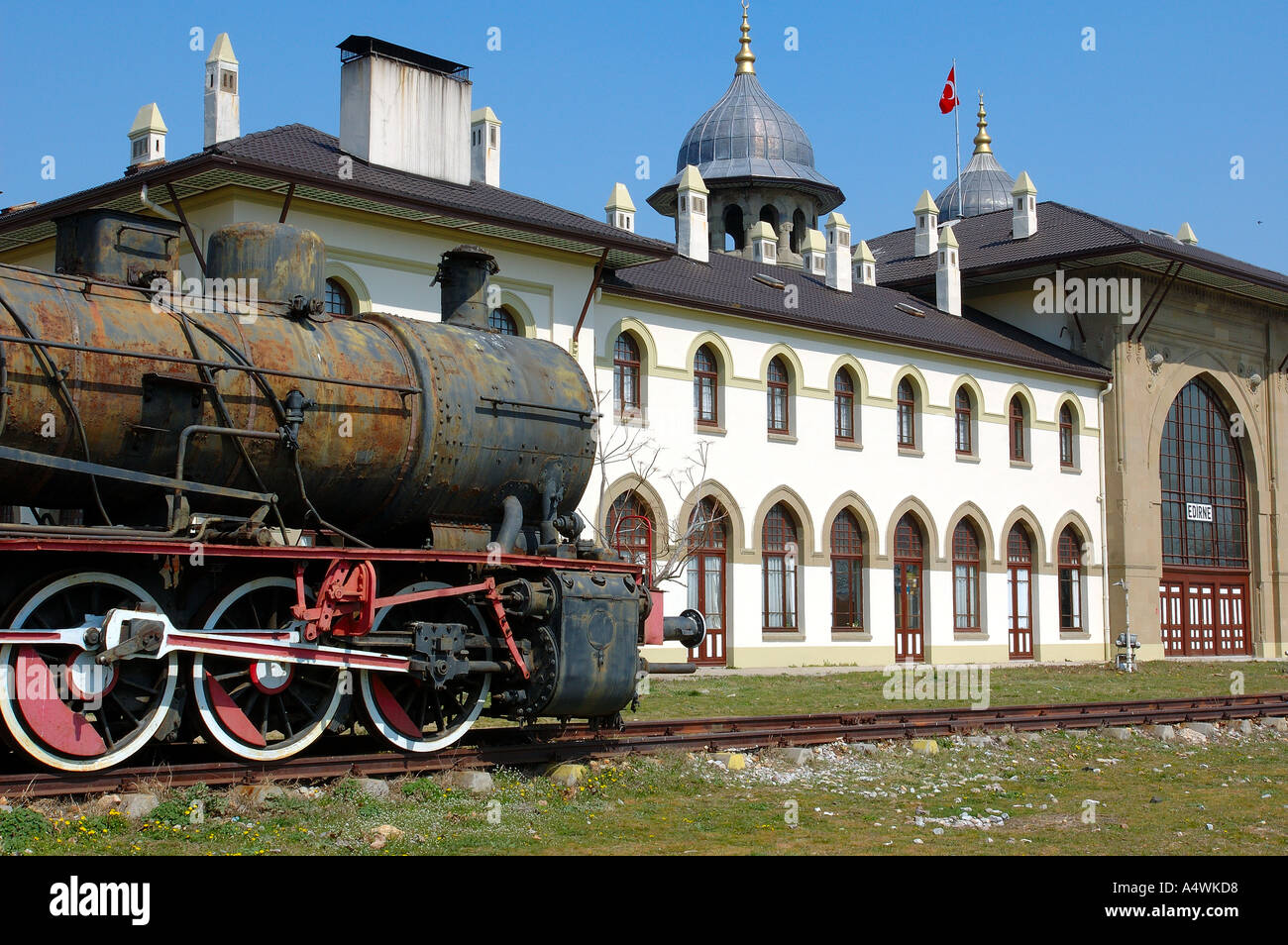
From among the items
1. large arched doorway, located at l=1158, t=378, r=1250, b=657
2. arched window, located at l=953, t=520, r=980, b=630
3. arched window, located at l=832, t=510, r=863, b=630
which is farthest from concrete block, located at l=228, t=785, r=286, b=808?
large arched doorway, located at l=1158, t=378, r=1250, b=657

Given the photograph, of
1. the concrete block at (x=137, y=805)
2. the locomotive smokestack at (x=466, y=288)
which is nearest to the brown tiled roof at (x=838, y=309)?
the locomotive smokestack at (x=466, y=288)

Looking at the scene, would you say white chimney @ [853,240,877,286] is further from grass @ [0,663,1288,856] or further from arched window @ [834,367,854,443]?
grass @ [0,663,1288,856]

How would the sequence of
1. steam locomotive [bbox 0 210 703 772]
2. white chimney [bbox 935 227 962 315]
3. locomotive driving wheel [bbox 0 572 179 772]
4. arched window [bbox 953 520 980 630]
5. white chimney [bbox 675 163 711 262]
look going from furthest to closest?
1. white chimney [bbox 935 227 962 315]
2. arched window [bbox 953 520 980 630]
3. white chimney [bbox 675 163 711 262]
4. steam locomotive [bbox 0 210 703 772]
5. locomotive driving wheel [bbox 0 572 179 772]

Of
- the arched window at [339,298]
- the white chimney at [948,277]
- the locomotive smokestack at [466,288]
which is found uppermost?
the white chimney at [948,277]

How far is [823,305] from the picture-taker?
36.3m

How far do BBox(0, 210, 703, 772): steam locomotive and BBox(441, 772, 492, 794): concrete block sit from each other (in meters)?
0.55

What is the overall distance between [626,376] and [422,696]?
→ 774 inches

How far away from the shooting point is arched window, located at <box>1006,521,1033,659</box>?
3931 cm

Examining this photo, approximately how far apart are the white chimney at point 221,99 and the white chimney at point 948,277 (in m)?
21.8

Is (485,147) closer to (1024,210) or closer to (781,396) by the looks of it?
(781,396)

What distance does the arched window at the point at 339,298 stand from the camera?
84.0 feet

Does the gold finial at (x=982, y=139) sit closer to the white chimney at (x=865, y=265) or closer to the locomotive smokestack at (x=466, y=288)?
the white chimney at (x=865, y=265)

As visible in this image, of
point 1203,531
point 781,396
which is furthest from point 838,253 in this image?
point 1203,531

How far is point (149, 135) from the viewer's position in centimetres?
2805
